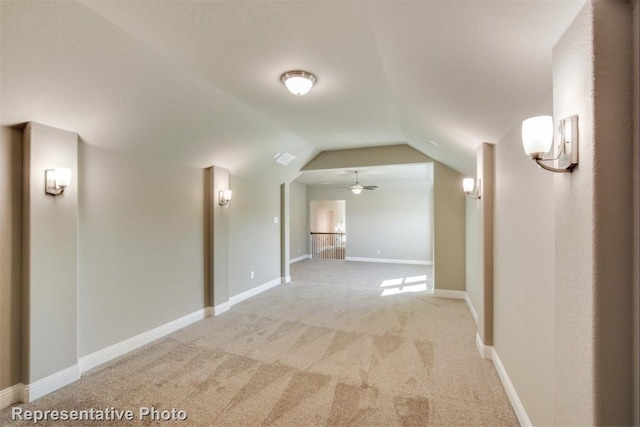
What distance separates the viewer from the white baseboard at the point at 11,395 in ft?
7.59

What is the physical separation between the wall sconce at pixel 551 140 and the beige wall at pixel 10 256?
12.0 feet

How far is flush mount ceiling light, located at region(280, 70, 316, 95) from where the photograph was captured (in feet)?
8.15

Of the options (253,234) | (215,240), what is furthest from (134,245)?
(253,234)

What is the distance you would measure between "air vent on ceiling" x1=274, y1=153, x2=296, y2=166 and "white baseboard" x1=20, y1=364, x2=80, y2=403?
155 inches

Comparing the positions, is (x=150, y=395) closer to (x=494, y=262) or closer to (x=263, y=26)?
(x=263, y=26)

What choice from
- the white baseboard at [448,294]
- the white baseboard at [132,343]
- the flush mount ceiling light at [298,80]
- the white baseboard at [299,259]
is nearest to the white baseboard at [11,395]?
the white baseboard at [132,343]

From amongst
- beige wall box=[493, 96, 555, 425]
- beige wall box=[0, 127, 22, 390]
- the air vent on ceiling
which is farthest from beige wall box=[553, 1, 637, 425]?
the air vent on ceiling

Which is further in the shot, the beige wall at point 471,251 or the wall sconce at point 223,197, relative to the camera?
the wall sconce at point 223,197

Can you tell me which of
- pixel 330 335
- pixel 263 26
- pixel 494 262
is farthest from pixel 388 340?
pixel 263 26

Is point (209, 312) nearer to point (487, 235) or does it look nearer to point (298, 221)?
point (487, 235)

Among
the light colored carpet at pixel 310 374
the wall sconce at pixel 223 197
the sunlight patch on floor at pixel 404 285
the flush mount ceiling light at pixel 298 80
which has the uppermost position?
the flush mount ceiling light at pixel 298 80

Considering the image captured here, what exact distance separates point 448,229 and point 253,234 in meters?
3.88

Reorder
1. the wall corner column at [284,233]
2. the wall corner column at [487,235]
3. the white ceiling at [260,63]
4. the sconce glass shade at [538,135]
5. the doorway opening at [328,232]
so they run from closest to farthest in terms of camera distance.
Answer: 1. the sconce glass shade at [538,135]
2. the white ceiling at [260,63]
3. the wall corner column at [487,235]
4. the wall corner column at [284,233]
5. the doorway opening at [328,232]

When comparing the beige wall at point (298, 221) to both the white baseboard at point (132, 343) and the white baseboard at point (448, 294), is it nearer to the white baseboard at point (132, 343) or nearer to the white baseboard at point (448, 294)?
the white baseboard at point (448, 294)
